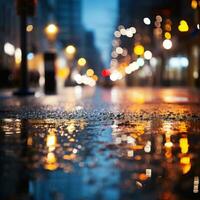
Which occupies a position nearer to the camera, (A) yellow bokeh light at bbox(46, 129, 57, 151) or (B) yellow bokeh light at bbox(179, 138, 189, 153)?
(B) yellow bokeh light at bbox(179, 138, 189, 153)

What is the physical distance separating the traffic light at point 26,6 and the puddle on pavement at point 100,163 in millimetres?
17633

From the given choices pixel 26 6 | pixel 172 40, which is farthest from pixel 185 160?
pixel 172 40

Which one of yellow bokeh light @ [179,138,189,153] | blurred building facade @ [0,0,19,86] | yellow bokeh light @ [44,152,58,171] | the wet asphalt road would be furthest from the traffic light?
blurred building facade @ [0,0,19,86]

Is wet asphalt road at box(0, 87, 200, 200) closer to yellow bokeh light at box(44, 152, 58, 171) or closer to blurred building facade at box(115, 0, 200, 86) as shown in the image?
yellow bokeh light at box(44, 152, 58, 171)

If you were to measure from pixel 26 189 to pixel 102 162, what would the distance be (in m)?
1.37

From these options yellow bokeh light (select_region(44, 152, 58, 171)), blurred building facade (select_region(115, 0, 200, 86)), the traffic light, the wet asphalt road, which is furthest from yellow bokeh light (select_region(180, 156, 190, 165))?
blurred building facade (select_region(115, 0, 200, 86))

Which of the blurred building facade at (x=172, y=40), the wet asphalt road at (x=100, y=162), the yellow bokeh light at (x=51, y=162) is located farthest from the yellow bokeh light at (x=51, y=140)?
the blurred building facade at (x=172, y=40)

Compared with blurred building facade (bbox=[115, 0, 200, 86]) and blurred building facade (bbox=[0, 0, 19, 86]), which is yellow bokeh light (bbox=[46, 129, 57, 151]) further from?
blurred building facade (bbox=[0, 0, 19, 86])

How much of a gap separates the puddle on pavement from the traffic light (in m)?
17.6

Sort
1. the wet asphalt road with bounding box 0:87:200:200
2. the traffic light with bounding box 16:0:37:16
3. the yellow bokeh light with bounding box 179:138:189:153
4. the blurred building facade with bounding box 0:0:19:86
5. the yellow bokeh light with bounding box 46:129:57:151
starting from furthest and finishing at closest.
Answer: the blurred building facade with bounding box 0:0:19:86 < the traffic light with bounding box 16:0:37:16 < the yellow bokeh light with bounding box 46:129:57:151 < the yellow bokeh light with bounding box 179:138:189:153 < the wet asphalt road with bounding box 0:87:200:200

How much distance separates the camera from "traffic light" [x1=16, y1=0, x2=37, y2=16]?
2645 centimetres

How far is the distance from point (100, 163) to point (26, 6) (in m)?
21.7

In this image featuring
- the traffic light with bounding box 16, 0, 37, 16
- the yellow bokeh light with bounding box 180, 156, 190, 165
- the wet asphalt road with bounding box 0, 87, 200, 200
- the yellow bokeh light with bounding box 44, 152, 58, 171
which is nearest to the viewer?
the wet asphalt road with bounding box 0, 87, 200, 200

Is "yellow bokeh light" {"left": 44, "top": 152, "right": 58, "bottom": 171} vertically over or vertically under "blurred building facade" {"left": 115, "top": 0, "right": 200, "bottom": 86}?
under
